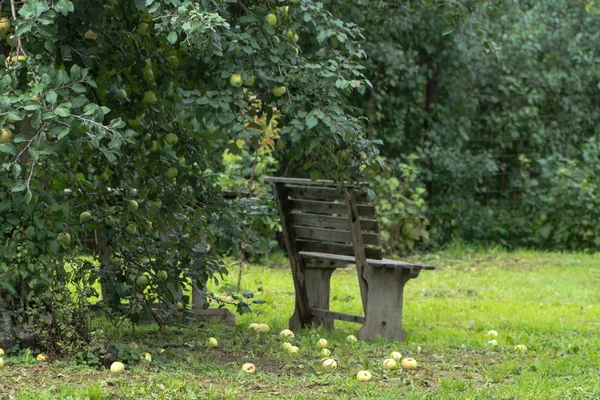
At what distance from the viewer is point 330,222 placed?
5.57 m

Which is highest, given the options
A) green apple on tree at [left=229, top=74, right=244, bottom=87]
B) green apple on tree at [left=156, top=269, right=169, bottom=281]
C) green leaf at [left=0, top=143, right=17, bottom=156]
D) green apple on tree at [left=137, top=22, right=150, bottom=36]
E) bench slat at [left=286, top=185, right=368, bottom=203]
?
green apple on tree at [left=137, top=22, right=150, bottom=36]

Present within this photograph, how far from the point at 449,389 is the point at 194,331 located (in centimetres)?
195

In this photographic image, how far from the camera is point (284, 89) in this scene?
4.25 metres

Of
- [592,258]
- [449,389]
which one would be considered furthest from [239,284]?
[592,258]

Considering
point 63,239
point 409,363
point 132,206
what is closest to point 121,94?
point 132,206

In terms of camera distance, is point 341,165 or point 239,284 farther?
point 239,284

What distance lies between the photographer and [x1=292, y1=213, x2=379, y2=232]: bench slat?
5.33 m

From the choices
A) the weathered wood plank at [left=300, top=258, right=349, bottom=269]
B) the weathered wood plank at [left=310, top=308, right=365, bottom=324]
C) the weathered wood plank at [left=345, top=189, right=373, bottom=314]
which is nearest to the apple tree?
the weathered wood plank at [left=345, top=189, right=373, bottom=314]

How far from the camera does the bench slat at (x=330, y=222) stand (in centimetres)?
533

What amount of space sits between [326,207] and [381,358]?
3.70 feet

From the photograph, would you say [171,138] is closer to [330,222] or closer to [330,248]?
[330,222]

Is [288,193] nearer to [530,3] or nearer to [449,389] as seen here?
[449,389]

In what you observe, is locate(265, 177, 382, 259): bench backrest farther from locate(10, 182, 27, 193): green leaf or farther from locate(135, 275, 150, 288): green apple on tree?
locate(10, 182, 27, 193): green leaf

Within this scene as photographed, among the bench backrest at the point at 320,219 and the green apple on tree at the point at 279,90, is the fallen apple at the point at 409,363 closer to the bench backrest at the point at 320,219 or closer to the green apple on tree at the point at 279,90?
the bench backrest at the point at 320,219
